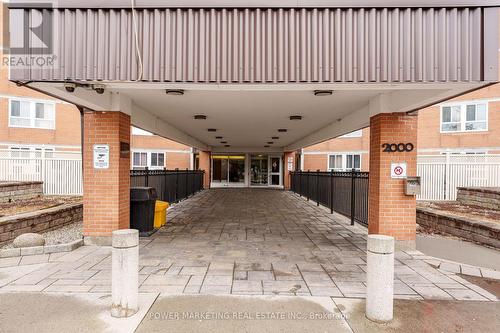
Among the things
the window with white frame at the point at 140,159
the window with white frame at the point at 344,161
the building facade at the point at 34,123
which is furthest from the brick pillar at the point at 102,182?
the window with white frame at the point at 344,161

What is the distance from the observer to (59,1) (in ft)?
14.3

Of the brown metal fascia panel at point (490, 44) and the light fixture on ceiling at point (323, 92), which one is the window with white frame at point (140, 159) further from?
the brown metal fascia panel at point (490, 44)

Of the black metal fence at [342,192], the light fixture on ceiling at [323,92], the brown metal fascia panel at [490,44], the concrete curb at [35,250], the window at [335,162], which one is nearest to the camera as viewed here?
the brown metal fascia panel at [490,44]

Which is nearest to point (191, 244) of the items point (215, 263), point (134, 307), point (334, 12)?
point (215, 263)

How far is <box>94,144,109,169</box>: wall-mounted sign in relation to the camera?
6.18 metres

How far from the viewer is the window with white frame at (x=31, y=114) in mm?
21797

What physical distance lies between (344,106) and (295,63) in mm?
3464

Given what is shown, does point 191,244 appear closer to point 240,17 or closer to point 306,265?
point 306,265

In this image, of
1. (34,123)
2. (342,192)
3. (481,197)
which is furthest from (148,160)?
(481,197)

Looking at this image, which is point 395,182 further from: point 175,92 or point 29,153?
point 29,153

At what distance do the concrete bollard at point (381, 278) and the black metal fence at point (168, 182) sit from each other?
7754mm

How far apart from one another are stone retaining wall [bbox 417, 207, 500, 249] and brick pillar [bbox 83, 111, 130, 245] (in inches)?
311

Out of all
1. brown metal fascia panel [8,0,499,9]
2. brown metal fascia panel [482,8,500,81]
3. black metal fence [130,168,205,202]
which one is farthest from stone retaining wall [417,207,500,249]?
black metal fence [130,168,205,202]

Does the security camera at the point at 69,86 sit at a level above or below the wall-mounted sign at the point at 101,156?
above
